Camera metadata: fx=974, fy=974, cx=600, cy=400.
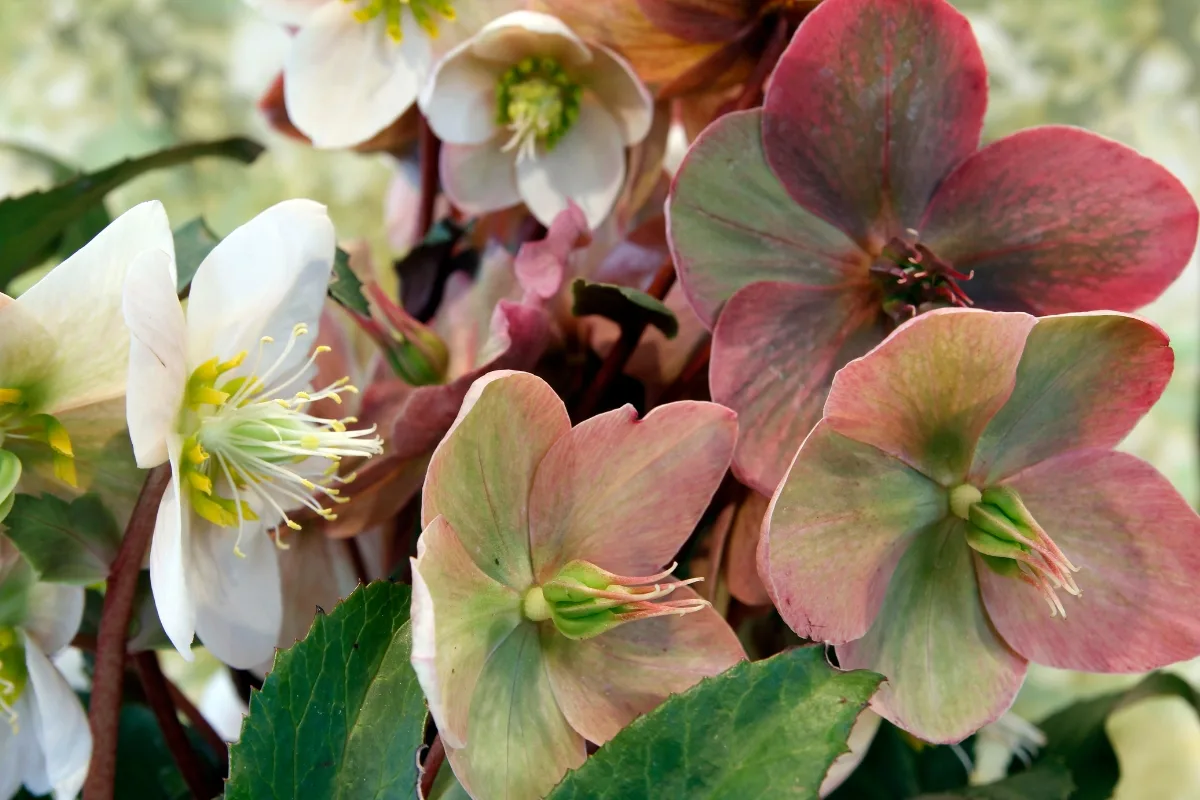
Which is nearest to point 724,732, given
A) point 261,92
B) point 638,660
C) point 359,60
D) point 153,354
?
point 638,660

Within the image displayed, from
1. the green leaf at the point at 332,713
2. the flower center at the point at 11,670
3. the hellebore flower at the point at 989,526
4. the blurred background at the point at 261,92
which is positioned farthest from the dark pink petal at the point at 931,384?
the blurred background at the point at 261,92

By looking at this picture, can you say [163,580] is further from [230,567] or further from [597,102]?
[597,102]

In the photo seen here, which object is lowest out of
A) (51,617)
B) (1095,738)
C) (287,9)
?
(1095,738)

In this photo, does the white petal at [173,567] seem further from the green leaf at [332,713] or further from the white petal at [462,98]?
the white petal at [462,98]

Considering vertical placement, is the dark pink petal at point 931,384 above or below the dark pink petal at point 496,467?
above

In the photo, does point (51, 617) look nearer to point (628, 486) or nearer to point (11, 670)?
point (11, 670)
